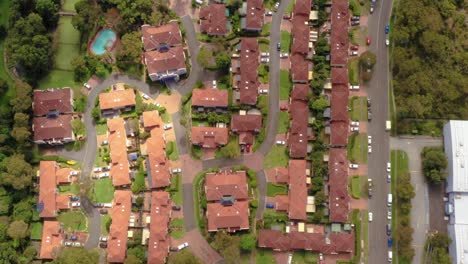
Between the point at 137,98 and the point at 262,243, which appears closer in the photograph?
the point at 262,243

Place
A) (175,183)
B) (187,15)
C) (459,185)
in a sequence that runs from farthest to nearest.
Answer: (187,15) < (175,183) < (459,185)

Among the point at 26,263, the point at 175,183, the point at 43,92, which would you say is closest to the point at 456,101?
the point at 175,183

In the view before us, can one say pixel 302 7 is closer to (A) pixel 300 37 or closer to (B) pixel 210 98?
(A) pixel 300 37

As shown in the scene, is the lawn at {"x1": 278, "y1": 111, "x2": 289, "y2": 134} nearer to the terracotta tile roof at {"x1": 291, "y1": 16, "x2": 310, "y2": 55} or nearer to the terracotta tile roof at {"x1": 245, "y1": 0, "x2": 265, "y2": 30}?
the terracotta tile roof at {"x1": 291, "y1": 16, "x2": 310, "y2": 55}

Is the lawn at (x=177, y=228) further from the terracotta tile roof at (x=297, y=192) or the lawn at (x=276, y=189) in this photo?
the terracotta tile roof at (x=297, y=192)

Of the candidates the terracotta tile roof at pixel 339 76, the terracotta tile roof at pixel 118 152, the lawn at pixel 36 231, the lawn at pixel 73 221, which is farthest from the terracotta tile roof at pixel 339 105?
the lawn at pixel 36 231

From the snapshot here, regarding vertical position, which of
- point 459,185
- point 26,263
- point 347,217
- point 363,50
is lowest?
point 26,263

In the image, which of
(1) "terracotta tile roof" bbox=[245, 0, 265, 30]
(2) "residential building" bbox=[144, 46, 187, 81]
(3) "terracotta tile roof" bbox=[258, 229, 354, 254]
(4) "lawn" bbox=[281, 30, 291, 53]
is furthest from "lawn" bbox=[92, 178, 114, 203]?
(4) "lawn" bbox=[281, 30, 291, 53]

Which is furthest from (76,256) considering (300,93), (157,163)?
(300,93)

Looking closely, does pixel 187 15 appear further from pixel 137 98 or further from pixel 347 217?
pixel 347 217
